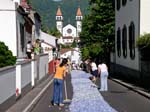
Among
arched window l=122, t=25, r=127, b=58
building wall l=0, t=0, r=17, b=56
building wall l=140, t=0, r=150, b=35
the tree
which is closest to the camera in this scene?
building wall l=140, t=0, r=150, b=35

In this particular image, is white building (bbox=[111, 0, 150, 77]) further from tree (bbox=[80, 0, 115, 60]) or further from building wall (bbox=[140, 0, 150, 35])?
tree (bbox=[80, 0, 115, 60])

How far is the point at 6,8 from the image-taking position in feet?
121

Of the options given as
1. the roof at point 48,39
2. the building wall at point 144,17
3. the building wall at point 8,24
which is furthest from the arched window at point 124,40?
the roof at point 48,39

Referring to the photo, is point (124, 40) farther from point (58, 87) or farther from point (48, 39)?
point (48, 39)

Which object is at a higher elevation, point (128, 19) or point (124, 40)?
point (128, 19)

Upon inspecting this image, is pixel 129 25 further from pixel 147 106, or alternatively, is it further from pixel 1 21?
pixel 147 106

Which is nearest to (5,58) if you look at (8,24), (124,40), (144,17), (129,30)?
(8,24)

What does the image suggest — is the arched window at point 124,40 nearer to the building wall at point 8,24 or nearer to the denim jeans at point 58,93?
the building wall at point 8,24

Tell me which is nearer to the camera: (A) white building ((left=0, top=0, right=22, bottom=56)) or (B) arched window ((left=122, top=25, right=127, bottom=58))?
(A) white building ((left=0, top=0, right=22, bottom=56))

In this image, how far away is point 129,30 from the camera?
40.9 metres

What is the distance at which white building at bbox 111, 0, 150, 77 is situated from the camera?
3616cm

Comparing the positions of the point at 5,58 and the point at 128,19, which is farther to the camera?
the point at 128,19

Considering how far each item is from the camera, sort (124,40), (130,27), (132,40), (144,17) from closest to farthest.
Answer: (144,17)
(132,40)
(130,27)
(124,40)

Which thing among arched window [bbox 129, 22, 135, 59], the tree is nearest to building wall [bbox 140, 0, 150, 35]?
arched window [bbox 129, 22, 135, 59]
